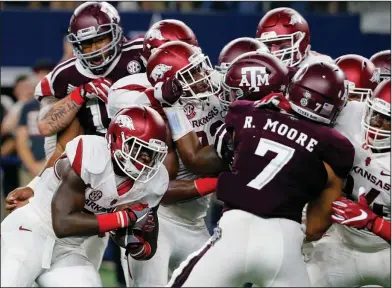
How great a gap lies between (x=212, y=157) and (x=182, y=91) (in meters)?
0.38

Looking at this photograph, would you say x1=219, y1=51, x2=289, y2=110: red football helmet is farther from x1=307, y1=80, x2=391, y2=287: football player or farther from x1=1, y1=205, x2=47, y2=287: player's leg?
x1=1, y1=205, x2=47, y2=287: player's leg

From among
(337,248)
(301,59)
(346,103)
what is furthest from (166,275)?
(301,59)

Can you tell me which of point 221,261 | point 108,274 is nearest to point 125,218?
point 221,261

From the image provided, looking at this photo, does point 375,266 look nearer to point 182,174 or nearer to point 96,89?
point 182,174

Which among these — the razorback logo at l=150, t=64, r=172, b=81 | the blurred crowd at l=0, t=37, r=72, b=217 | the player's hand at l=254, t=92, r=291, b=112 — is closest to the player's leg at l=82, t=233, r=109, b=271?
the razorback logo at l=150, t=64, r=172, b=81

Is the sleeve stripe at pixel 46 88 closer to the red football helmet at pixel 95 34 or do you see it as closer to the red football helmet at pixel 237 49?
the red football helmet at pixel 95 34

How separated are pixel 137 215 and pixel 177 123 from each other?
658 mm

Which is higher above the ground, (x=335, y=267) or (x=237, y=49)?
(x=237, y=49)

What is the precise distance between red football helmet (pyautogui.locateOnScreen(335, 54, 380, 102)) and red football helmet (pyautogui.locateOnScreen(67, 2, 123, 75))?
52.3 inches

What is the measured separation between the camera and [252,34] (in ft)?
26.9

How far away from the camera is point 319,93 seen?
453cm

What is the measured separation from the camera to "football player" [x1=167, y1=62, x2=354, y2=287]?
14.0 feet

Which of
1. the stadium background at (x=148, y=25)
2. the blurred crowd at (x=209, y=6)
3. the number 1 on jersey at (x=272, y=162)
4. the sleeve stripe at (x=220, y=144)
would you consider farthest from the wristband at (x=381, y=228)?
the blurred crowd at (x=209, y=6)

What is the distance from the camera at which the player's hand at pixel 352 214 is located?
179 inches
